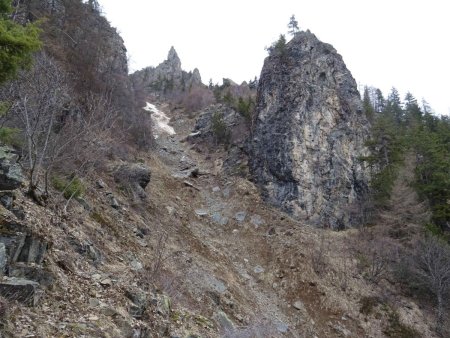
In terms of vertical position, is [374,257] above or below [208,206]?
below

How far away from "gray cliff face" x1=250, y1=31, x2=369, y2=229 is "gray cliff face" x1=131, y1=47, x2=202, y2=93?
156 ft

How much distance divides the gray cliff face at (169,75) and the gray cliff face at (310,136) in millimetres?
47660

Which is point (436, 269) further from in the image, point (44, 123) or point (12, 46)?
point (12, 46)

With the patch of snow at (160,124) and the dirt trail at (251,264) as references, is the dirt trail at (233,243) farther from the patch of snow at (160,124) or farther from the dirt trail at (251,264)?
the patch of snow at (160,124)

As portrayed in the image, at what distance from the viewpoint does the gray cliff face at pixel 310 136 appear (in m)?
30.6

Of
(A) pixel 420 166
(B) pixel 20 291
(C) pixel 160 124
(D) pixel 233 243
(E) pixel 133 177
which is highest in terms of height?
(C) pixel 160 124

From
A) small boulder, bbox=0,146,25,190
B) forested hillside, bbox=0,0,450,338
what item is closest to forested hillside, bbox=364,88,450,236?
forested hillside, bbox=0,0,450,338

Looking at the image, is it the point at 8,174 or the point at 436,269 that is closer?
the point at 8,174

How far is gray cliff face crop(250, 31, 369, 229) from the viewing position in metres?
30.6

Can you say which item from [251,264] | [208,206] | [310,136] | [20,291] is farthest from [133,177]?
[310,136]

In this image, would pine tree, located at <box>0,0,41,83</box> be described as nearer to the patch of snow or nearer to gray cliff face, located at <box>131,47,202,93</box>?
the patch of snow

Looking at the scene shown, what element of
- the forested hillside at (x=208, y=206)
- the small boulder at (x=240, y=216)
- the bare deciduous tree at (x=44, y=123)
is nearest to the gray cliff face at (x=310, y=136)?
the forested hillside at (x=208, y=206)

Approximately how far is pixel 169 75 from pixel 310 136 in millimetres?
76088

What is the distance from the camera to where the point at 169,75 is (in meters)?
→ 102
